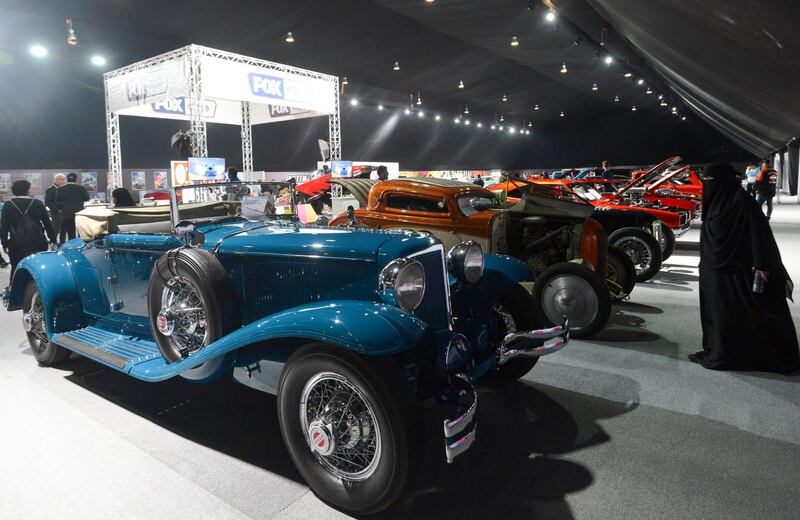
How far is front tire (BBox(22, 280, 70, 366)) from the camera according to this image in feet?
13.3

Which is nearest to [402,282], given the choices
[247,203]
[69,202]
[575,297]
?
[247,203]

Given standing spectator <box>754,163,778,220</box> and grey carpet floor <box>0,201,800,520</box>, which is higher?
standing spectator <box>754,163,778,220</box>

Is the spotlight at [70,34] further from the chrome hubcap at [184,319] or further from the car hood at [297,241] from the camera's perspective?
the chrome hubcap at [184,319]

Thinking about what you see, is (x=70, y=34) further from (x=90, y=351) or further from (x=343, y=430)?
(x=343, y=430)

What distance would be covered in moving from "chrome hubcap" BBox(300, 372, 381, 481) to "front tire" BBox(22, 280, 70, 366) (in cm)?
277

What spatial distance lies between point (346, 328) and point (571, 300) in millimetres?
3138

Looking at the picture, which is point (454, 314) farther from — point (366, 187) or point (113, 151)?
point (113, 151)

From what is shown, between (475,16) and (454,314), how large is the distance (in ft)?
34.6

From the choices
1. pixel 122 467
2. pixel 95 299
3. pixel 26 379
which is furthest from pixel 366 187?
pixel 122 467

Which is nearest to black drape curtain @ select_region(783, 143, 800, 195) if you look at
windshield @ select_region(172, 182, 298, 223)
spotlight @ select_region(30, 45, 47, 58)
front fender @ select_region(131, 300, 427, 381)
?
windshield @ select_region(172, 182, 298, 223)

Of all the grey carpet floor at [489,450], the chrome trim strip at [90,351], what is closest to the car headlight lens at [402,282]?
the grey carpet floor at [489,450]

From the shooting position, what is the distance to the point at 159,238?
3484 mm

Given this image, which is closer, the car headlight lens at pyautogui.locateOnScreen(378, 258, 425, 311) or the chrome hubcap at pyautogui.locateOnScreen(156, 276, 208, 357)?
the car headlight lens at pyautogui.locateOnScreen(378, 258, 425, 311)

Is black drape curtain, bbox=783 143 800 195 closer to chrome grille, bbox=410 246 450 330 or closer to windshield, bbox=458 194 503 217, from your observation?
windshield, bbox=458 194 503 217
